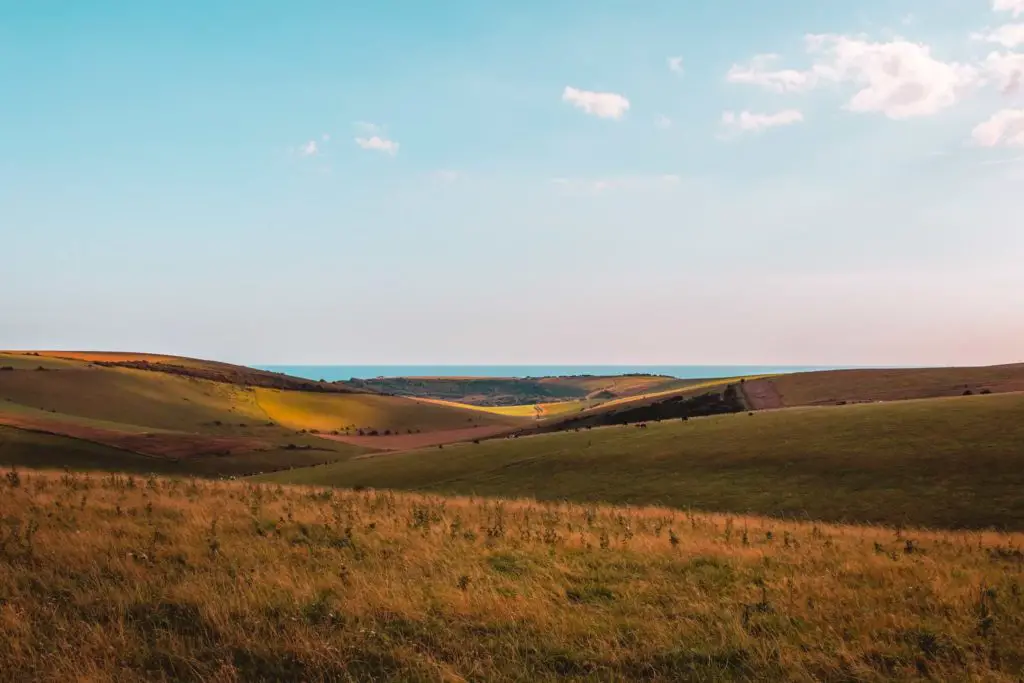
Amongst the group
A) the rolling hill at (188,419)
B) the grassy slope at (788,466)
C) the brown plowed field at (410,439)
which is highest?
the grassy slope at (788,466)

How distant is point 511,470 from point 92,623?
1197 inches

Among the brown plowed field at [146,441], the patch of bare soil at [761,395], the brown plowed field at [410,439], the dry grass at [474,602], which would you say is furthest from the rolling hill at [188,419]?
the dry grass at [474,602]

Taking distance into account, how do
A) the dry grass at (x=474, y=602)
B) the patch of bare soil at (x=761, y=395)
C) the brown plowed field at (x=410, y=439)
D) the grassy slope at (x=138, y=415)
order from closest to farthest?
1. the dry grass at (x=474, y=602)
2. the grassy slope at (x=138, y=415)
3. the patch of bare soil at (x=761, y=395)
4. the brown plowed field at (x=410, y=439)

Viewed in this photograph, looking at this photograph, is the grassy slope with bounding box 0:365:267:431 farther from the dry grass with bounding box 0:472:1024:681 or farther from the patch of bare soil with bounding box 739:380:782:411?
the dry grass with bounding box 0:472:1024:681

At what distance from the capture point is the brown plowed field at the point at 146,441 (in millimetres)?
51156

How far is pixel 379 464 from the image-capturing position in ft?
152

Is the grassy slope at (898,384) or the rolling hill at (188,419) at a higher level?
the grassy slope at (898,384)

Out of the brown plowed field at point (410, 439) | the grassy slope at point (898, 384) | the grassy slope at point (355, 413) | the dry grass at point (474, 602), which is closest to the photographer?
the dry grass at point (474, 602)

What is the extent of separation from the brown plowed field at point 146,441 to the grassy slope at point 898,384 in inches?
2109

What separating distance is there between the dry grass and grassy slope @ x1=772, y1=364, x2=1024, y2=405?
148ft

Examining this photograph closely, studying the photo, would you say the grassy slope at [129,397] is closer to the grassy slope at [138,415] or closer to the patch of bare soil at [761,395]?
the grassy slope at [138,415]

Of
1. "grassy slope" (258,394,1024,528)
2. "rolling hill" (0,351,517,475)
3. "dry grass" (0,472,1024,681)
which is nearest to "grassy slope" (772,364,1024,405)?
"grassy slope" (258,394,1024,528)

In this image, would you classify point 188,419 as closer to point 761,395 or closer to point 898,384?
point 761,395

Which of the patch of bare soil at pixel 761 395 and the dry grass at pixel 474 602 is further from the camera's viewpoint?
the patch of bare soil at pixel 761 395
